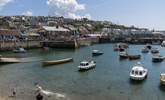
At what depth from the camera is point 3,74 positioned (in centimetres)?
5888

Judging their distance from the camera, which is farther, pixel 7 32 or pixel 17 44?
pixel 7 32

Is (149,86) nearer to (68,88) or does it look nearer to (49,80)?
(68,88)

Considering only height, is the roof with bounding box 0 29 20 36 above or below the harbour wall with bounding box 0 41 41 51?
above

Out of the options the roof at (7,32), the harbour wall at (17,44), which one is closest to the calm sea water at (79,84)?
the harbour wall at (17,44)

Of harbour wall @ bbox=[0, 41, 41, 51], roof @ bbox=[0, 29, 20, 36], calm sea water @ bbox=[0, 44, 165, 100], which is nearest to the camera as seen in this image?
calm sea water @ bbox=[0, 44, 165, 100]

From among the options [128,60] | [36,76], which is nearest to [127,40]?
[128,60]

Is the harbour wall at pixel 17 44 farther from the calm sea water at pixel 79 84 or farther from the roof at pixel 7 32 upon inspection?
the calm sea water at pixel 79 84

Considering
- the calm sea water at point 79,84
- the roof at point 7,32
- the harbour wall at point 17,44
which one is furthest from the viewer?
the roof at point 7,32

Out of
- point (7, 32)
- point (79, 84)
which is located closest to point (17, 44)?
point (7, 32)

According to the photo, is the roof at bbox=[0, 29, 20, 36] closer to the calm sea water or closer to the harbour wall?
the harbour wall

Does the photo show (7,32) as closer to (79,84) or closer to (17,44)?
(17,44)

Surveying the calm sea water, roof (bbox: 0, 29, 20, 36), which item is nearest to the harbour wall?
roof (bbox: 0, 29, 20, 36)

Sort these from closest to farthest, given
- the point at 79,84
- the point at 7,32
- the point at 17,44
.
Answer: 1. the point at 79,84
2. the point at 17,44
3. the point at 7,32

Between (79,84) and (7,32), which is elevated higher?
(7,32)
